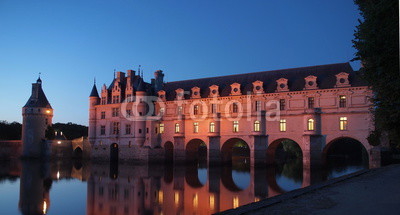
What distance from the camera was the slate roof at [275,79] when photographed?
36.9 meters

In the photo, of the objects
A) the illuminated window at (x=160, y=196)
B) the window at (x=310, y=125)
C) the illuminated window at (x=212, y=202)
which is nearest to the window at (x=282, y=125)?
the window at (x=310, y=125)

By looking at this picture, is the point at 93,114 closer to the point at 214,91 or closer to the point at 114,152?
the point at 114,152

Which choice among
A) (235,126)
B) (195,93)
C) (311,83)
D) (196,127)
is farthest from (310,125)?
(195,93)

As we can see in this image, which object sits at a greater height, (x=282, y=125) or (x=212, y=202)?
(x=282, y=125)

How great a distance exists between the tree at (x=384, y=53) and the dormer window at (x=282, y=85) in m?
23.7

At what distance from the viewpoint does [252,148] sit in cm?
3869

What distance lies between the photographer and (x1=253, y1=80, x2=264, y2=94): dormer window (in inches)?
1560

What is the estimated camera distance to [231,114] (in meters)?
41.2

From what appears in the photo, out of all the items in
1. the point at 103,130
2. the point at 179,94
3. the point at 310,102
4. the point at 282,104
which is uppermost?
the point at 179,94

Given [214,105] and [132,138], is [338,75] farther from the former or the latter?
[132,138]

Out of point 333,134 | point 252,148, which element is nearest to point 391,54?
point 333,134

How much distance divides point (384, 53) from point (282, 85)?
2563cm

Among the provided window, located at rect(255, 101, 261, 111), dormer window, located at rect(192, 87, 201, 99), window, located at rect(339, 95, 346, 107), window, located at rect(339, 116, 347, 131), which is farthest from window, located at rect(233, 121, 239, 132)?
window, located at rect(339, 95, 346, 107)

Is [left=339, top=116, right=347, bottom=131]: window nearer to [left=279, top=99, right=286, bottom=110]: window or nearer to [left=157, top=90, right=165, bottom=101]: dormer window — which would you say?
[left=279, top=99, right=286, bottom=110]: window
